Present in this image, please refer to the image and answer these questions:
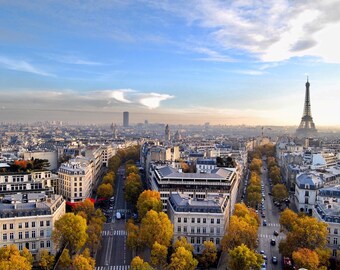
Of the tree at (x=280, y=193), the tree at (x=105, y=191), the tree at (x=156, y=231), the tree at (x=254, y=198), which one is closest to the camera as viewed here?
the tree at (x=156, y=231)

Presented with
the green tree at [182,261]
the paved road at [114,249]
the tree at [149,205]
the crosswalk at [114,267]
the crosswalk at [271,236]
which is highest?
the tree at [149,205]

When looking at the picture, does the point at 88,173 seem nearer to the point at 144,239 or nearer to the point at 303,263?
the point at 144,239

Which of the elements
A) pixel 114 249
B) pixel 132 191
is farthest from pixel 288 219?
pixel 132 191

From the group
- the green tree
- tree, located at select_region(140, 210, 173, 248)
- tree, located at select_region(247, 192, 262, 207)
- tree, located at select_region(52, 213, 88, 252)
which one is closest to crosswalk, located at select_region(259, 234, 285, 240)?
tree, located at select_region(247, 192, 262, 207)

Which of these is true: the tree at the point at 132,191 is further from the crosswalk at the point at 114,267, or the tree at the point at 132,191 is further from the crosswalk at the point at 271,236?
the crosswalk at the point at 114,267

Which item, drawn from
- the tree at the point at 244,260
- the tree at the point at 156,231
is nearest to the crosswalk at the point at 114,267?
the tree at the point at 156,231

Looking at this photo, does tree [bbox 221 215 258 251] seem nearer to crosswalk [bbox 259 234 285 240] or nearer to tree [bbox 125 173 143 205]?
crosswalk [bbox 259 234 285 240]

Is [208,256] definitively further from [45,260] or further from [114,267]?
[45,260]
